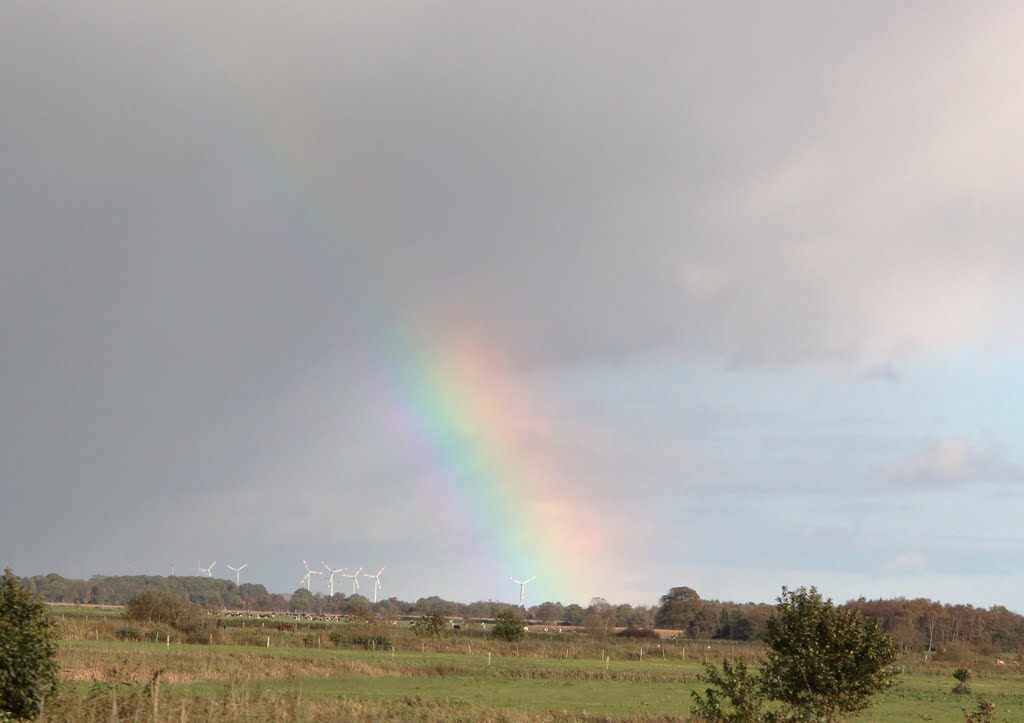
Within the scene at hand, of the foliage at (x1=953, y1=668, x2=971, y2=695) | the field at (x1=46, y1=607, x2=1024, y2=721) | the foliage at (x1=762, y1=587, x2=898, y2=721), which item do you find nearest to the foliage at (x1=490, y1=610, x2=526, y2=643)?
the field at (x1=46, y1=607, x2=1024, y2=721)

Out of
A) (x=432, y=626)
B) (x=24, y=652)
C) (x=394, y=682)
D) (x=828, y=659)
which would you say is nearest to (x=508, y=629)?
(x=432, y=626)

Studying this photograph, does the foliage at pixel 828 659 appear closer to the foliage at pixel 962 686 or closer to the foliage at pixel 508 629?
the foliage at pixel 962 686

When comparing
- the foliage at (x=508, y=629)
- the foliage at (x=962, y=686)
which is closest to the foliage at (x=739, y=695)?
the foliage at (x=962, y=686)

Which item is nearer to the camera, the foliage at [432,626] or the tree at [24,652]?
A: the tree at [24,652]

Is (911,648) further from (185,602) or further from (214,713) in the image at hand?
(214,713)

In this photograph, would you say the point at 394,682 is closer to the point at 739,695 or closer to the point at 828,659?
the point at 739,695

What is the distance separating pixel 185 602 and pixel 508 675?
203ft

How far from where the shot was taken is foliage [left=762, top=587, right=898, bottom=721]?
2845 centimetres

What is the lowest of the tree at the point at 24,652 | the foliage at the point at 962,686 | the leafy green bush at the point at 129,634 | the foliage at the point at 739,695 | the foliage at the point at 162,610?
the foliage at the point at 962,686

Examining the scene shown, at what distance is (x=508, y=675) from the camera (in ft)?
244

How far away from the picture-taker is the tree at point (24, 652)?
2284 centimetres

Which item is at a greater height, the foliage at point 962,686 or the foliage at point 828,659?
the foliage at point 828,659

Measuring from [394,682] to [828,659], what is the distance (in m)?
40.4

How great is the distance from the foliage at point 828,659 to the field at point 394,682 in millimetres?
2063
